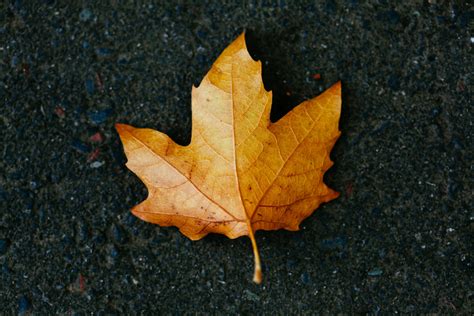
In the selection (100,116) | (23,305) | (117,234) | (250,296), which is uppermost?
(100,116)

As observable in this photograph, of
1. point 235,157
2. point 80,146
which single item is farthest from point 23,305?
point 235,157

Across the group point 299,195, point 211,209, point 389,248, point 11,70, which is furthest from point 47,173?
point 389,248

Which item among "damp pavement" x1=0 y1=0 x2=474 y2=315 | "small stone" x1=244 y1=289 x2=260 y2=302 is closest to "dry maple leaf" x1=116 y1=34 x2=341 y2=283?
"damp pavement" x1=0 y1=0 x2=474 y2=315

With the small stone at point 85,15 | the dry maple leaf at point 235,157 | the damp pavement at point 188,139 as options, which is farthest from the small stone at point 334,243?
the small stone at point 85,15

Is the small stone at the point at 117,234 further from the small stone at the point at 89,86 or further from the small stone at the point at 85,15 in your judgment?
the small stone at the point at 85,15

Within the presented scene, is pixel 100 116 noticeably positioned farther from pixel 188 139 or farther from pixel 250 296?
pixel 250 296
